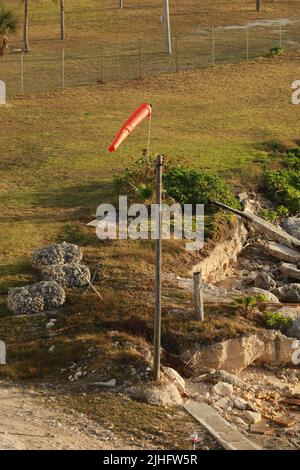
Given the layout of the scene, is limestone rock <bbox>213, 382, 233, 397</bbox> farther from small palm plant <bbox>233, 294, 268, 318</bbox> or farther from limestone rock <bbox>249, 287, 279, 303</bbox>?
limestone rock <bbox>249, 287, 279, 303</bbox>

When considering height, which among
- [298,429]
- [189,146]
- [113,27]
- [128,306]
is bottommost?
[298,429]

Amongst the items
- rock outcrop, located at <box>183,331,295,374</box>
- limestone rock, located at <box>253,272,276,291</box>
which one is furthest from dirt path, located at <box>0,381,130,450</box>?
limestone rock, located at <box>253,272,276,291</box>

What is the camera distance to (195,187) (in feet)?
85.4

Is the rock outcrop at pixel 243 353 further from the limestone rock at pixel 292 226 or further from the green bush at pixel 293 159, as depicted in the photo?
the green bush at pixel 293 159

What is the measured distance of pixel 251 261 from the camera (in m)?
25.5

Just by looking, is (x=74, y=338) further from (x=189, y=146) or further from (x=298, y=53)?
(x=298, y=53)

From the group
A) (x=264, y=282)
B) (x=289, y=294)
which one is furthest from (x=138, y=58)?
(x=289, y=294)

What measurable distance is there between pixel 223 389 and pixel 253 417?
90 centimetres

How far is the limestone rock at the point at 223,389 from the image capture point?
1908 cm

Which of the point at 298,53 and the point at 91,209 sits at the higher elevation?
the point at 298,53

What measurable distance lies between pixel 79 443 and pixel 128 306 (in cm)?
440

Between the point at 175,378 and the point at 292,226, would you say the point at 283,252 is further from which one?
the point at 175,378
